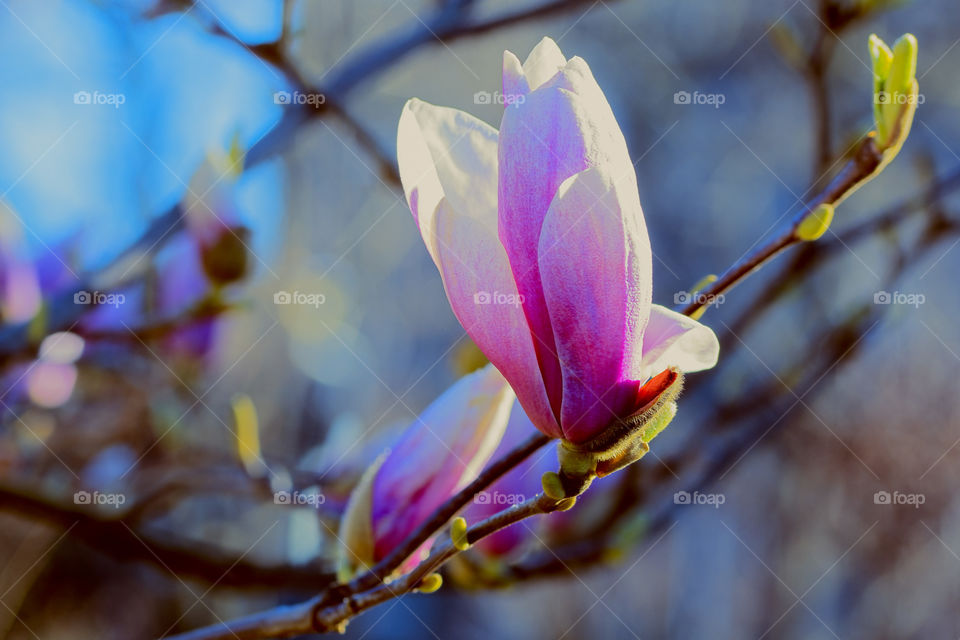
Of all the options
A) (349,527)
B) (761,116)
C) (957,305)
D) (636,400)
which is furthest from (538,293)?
(761,116)

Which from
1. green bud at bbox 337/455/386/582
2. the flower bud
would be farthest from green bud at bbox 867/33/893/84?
green bud at bbox 337/455/386/582

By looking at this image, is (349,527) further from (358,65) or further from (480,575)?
(358,65)

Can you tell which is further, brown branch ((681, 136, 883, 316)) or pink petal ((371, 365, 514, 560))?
pink petal ((371, 365, 514, 560))

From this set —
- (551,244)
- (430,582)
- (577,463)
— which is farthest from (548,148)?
(430,582)

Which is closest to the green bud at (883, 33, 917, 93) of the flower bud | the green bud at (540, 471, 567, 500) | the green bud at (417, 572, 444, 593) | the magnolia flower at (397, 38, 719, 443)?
the flower bud

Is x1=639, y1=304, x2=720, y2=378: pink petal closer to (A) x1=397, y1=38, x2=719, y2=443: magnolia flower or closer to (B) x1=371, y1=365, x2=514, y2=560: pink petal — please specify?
(A) x1=397, y1=38, x2=719, y2=443: magnolia flower

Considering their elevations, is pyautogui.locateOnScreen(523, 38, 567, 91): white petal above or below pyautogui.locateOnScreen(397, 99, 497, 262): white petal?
above

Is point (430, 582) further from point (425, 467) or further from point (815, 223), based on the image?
point (815, 223)
